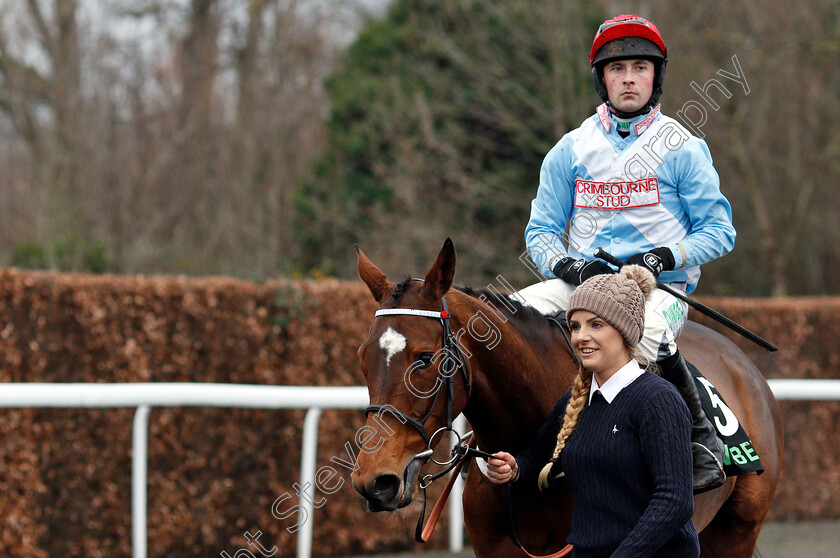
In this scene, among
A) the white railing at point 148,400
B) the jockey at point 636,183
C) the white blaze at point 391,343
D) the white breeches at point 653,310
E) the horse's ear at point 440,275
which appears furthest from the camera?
the white railing at point 148,400

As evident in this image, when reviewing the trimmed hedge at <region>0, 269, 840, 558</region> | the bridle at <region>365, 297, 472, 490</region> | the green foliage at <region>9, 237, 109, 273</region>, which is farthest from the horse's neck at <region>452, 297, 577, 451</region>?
the green foliage at <region>9, 237, 109, 273</region>

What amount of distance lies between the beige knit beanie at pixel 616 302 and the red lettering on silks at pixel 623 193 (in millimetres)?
804

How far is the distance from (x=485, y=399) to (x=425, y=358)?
14.8 inches

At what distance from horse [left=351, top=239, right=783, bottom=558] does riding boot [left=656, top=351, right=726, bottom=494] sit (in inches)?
12.3

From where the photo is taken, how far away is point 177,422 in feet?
17.9

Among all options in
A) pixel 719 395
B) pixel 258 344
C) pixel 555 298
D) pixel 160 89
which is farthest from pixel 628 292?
pixel 160 89

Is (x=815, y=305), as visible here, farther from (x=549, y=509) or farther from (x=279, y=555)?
(x=549, y=509)

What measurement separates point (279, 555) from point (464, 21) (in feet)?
24.7

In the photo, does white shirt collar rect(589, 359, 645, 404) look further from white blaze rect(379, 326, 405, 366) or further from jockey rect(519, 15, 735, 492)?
jockey rect(519, 15, 735, 492)

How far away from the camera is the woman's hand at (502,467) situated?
97.7 inches

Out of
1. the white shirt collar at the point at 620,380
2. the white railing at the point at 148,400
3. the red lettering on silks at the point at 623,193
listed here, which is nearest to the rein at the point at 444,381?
the white shirt collar at the point at 620,380

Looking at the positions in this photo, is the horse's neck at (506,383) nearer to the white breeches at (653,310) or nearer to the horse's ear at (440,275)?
the horse's ear at (440,275)

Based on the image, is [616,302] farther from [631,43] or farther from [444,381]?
[631,43]

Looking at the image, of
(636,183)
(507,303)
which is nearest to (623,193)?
(636,183)
